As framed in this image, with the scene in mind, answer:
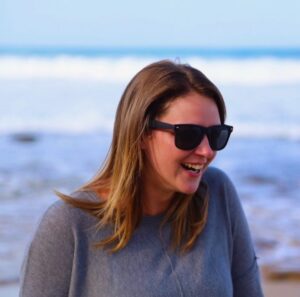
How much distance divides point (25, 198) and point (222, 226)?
5302 mm

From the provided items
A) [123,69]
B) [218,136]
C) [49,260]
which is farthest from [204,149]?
[123,69]

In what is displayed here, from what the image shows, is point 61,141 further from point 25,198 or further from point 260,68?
point 260,68

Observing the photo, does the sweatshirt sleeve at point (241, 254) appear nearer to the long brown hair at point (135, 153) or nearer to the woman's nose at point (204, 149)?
the long brown hair at point (135, 153)

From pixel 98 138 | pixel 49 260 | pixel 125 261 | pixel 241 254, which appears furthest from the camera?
pixel 98 138

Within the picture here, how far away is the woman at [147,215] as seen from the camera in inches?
75.8

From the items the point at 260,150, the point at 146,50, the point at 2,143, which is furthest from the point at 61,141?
the point at 146,50

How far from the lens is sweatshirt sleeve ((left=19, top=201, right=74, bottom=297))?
1894mm

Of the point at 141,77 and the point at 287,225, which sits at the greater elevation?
the point at 141,77

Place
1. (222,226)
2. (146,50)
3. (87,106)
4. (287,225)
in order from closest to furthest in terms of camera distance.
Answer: (222,226), (287,225), (87,106), (146,50)

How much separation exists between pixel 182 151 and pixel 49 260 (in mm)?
512

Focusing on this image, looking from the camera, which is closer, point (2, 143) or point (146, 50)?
point (2, 143)

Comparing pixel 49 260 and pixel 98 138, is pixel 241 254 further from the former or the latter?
pixel 98 138

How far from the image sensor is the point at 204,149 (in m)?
2.02

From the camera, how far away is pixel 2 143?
485 inches
